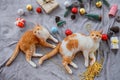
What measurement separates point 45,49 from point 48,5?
33 cm

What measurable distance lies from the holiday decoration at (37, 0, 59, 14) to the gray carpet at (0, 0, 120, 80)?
0.03 meters

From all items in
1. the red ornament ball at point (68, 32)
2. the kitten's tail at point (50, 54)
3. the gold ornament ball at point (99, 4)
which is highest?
the gold ornament ball at point (99, 4)

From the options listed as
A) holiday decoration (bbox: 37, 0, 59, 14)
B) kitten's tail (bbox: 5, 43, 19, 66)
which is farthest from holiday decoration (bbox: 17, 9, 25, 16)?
kitten's tail (bbox: 5, 43, 19, 66)

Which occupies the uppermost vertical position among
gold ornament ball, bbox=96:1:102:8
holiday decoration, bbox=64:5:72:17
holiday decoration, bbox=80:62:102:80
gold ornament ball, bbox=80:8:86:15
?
gold ornament ball, bbox=96:1:102:8

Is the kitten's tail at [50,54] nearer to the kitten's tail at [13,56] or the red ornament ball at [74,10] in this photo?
the kitten's tail at [13,56]

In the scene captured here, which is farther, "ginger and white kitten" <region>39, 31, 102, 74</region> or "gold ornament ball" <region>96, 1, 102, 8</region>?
"gold ornament ball" <region>96, 1, 102, 8</region>

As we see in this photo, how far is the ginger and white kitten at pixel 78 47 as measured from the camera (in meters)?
1.35

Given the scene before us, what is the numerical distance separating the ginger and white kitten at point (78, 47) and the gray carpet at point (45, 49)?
3cm

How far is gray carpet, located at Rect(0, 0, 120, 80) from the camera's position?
133 cm

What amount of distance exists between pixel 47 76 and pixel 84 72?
0.65ft

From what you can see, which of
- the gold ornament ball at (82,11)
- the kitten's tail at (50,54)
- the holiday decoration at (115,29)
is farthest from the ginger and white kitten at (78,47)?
the gold ornament ball at (82,11)

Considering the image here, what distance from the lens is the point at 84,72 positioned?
1327 mm

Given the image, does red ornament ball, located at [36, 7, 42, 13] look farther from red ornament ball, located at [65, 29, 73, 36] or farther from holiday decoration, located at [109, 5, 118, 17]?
holiday decoration, located at [109, 5, 118, 17]

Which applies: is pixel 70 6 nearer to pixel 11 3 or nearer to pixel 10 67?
pixel 11 3
